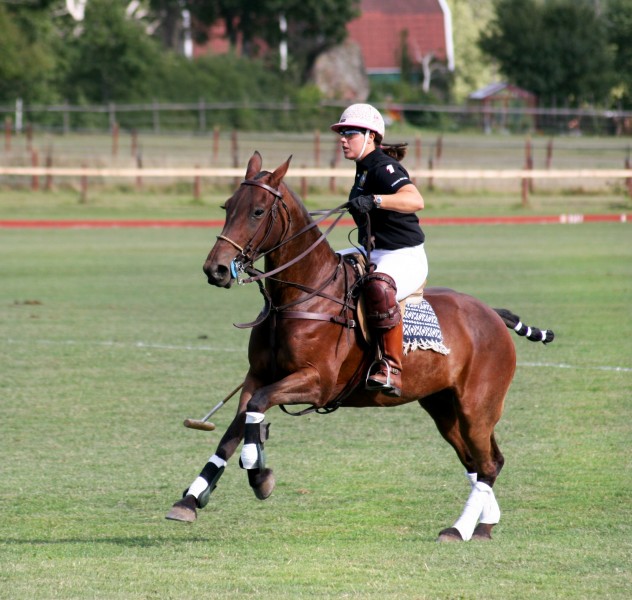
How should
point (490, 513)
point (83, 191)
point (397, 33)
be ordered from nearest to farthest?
point (490, 513)
point (83, 191)
point (397, 33)

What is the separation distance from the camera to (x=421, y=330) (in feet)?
25.3

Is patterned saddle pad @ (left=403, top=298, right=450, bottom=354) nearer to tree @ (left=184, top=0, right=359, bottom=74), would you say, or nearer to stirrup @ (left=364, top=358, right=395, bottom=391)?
stirrup @ (left=364, top=358, right=395, bottom=391)

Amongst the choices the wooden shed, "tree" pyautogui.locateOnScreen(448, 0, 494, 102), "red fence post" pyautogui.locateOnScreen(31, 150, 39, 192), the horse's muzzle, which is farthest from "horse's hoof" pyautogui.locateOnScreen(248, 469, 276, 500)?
"tree" pyautogui.locateOnScreen(448, 0, 494, 102)

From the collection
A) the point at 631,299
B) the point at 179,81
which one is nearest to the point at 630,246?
the point at 631,299

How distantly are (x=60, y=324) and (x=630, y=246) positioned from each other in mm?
16718

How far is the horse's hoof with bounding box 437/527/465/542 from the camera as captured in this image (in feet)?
24.4

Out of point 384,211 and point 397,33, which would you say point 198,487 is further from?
point 397,33

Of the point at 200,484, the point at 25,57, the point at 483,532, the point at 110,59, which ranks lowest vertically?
the point at 483,532

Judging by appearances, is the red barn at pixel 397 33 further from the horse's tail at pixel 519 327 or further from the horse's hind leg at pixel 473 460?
the horse's hind leg at pixel 473 460

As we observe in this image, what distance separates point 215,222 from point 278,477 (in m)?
26.8

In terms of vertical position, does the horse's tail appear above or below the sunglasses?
below

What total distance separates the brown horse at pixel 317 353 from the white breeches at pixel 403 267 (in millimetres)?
196

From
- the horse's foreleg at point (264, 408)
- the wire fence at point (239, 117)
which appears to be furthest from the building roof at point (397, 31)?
the horse's foreleg at point (264, 408)

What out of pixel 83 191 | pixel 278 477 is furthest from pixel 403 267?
pixel 83 191
